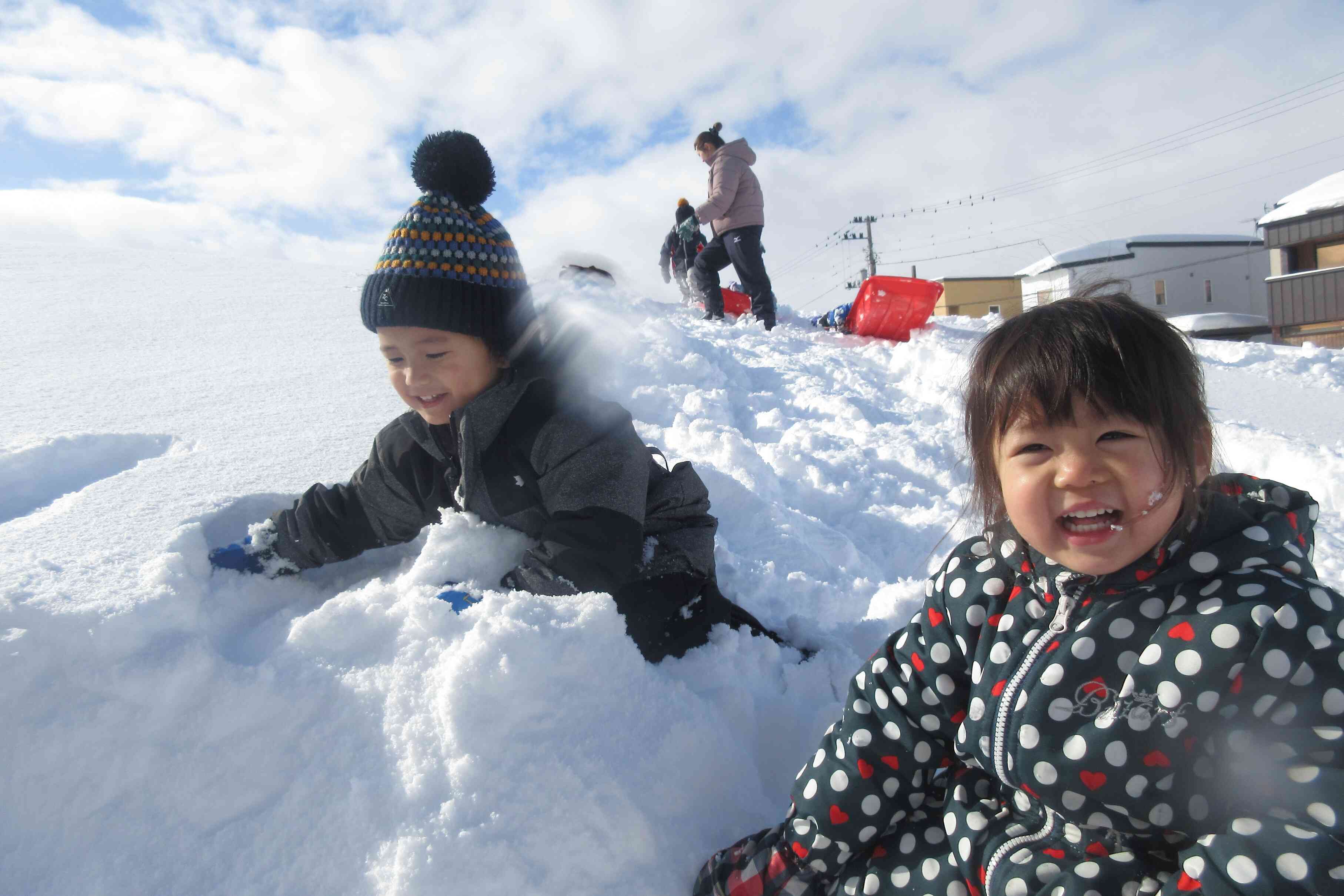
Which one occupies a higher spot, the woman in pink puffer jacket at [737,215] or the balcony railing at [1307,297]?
the woman in pink puffer jacket at [737,215]

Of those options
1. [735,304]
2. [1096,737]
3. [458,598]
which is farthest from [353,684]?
[735,304]

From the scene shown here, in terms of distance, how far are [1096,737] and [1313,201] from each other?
73.6 feet

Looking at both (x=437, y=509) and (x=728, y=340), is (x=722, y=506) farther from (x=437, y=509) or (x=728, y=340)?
(x=728, y=340)

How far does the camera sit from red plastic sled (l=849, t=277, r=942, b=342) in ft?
20.2

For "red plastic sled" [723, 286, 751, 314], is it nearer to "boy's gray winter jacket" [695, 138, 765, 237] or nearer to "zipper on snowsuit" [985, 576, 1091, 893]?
"boy's gray winter jacket" [695, 138, 765, 237]

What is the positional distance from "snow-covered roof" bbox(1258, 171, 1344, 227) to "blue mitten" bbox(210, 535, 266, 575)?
22.1 m

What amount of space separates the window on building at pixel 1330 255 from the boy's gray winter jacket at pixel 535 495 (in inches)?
851

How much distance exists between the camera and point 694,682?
151 centimetres

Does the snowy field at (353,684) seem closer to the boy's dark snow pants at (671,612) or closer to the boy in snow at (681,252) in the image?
the boy's dark snow pants at (671,612)

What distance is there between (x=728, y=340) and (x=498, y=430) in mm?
4202

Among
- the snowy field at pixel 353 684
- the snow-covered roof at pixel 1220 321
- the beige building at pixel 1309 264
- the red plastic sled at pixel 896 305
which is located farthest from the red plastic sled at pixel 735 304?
the snow-covered roof at pixel 1220 321

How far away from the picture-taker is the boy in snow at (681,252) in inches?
356

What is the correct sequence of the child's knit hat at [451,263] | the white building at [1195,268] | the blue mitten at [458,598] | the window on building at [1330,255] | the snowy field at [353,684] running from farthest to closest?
the white building at [1195,268], the window on building at [1330,255], the child's knit hat at [451,263], the blue mitten at [458,598], the snowy field at [353,684]

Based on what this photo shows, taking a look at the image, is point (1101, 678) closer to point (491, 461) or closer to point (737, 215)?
point (491, 461)
